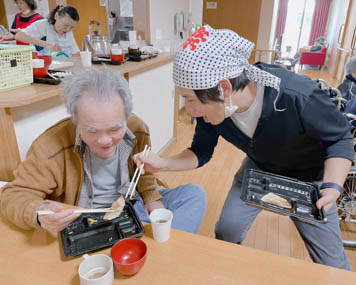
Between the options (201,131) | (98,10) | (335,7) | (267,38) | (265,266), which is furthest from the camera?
(335,7)

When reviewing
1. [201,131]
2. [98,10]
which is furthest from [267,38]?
[201,131]

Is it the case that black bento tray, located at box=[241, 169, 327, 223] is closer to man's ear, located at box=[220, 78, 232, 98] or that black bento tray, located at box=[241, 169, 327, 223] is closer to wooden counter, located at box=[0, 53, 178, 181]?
man's ear, located at box=[220, 78, 232, 98]

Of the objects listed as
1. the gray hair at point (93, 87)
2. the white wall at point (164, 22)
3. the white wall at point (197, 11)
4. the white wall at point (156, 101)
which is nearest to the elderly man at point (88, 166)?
the gray hair at point (93, 87)

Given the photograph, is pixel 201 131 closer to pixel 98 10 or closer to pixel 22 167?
pixel 22 167

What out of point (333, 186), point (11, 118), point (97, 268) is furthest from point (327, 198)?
point (11, 118)

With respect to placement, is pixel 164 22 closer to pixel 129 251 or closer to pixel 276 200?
pixel 276 200

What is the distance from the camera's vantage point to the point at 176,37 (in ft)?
11.7

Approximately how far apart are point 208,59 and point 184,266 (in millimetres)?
662

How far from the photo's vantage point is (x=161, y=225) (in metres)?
0.81

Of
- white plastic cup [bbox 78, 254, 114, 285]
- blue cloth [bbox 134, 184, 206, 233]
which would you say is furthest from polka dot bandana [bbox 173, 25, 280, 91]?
white plastic cup [bbox 78, 254, 114, 285]

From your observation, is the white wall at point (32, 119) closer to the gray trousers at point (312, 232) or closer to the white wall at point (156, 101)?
the white wall at point (156, 101)

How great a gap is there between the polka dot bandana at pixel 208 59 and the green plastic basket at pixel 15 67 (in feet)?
2.58

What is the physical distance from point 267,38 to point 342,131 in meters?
4.67

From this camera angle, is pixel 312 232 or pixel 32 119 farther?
pixel 32 119
